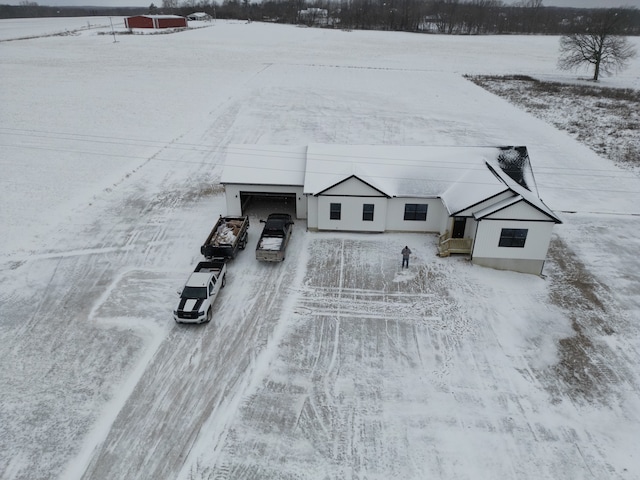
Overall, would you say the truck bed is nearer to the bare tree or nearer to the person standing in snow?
the person standing in snow

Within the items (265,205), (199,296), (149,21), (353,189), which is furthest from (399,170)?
(149,21)

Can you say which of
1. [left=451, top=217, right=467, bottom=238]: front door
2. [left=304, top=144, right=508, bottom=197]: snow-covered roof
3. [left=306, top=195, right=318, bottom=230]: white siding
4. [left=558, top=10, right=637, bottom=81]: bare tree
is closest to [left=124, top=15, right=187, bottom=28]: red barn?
[left=558, top=10, right=637, bottom=81]: bare tree

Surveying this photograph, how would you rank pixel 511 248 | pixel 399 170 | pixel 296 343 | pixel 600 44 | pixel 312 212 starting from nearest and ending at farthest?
pixel 296 343 < pixel 511 248 < pixel 312 212 < pixel 399 170 < pixel 600 44

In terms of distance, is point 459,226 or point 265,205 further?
point 265,205

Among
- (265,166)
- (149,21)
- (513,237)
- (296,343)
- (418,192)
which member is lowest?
(296,343)

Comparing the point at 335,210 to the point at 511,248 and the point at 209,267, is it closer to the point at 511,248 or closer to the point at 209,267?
the point at 209,267

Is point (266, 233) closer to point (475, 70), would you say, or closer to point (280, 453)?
point (280, 453)
